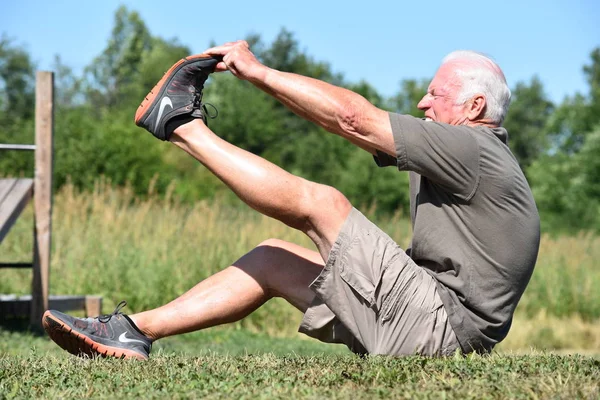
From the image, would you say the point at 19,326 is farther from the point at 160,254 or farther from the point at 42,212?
the point at 160,254

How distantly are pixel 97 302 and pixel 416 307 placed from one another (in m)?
4.93

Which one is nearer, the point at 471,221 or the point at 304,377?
the point at 304,377

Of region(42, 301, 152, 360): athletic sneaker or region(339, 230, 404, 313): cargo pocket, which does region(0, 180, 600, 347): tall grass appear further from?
region(339, 230, 404, 313): cargo pocket

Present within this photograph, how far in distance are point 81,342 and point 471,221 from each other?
1.64 meters

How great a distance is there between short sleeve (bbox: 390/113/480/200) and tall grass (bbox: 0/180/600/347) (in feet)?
18.5

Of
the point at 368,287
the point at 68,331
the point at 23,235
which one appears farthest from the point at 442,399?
the point at 23,235

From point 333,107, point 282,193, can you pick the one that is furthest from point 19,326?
point 333,107

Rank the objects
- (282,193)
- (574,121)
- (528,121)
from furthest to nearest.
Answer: (528,121), (574,121), (282,193)

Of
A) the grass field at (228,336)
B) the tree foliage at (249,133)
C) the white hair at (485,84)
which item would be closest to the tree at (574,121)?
the tree foliage at (249,133)

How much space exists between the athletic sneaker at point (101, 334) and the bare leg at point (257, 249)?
0.28 feet

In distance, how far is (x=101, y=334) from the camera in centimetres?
334

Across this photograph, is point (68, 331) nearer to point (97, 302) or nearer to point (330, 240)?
point (330, 240)

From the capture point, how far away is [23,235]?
9.95 metres

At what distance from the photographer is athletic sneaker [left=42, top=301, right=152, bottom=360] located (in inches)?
130
